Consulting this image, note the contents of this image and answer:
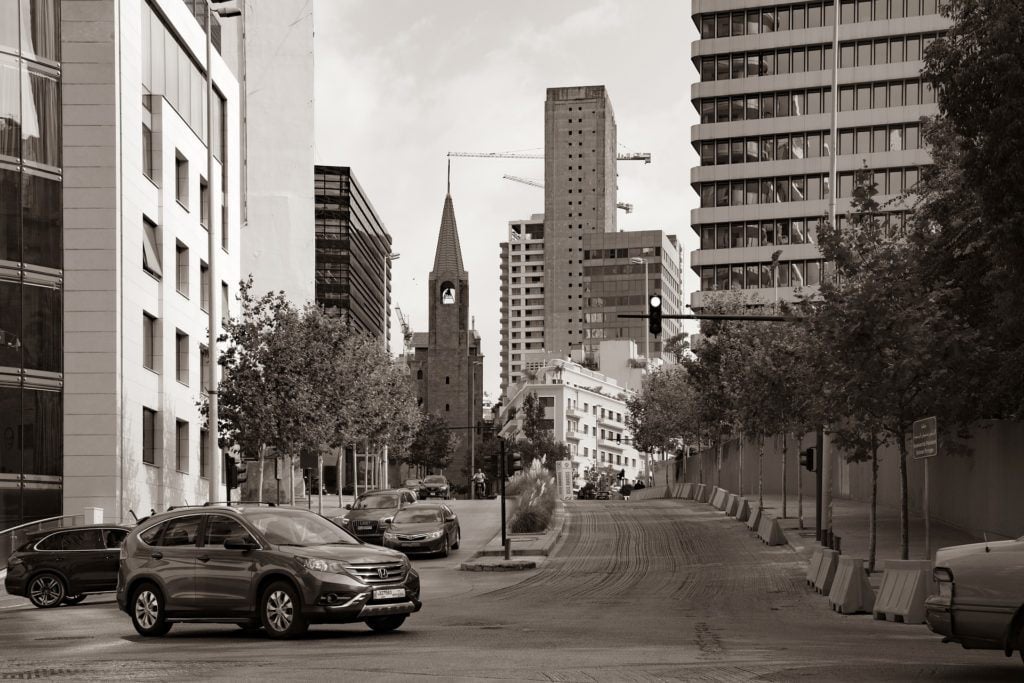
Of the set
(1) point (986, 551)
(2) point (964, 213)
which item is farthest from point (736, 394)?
(1) point (986, 551)

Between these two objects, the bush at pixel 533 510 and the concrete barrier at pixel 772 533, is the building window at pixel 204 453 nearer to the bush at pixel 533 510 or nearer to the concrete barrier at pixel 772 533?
the bush at pixel 533 510

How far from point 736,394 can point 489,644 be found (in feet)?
96.2

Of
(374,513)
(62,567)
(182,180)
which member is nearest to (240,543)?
(62,567)

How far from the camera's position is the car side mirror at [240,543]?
655 inches

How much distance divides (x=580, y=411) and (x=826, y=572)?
125461 mm

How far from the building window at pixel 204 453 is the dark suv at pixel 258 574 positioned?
34.4 m

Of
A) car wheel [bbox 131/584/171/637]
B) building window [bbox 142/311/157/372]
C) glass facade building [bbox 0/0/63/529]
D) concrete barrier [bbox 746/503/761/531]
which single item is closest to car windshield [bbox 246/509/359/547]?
car wheel [bbox 131/584/171/637]

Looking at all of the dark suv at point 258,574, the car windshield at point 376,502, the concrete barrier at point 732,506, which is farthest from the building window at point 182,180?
the dark suv at point 258,574

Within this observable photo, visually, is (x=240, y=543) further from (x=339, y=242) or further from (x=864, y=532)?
(x=339, y=242)

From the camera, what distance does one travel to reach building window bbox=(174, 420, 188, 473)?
160 feet

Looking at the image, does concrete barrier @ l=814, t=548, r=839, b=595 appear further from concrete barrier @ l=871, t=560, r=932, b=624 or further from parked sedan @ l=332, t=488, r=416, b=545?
parked sedan @ l=332, t=488, r=416, b=545

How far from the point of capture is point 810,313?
29047 millimetres

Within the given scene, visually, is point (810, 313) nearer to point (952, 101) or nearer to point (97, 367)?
point (952, 101)

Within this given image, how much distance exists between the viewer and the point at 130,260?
42438 millimetres
